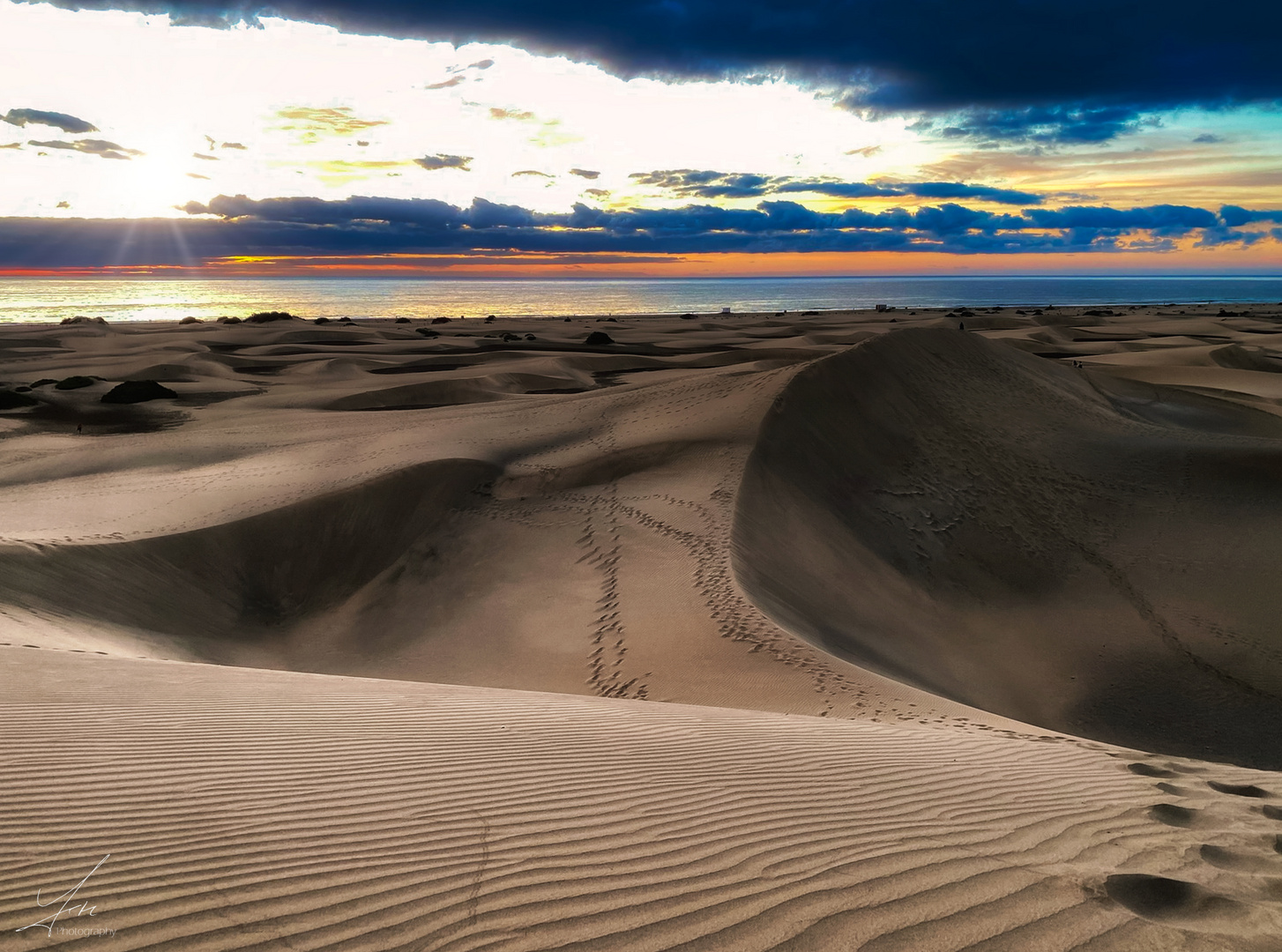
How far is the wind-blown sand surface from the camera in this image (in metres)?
3.14

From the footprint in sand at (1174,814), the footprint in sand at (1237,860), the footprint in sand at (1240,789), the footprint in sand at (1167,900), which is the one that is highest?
the footprint in sand at (1167,900)

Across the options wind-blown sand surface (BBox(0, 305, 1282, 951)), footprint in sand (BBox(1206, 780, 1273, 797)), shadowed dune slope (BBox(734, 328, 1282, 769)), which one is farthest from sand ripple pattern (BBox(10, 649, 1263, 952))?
shadowed dune slope (BBox(734, 328, 1282, 769))

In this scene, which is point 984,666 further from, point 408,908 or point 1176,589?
point 408,908

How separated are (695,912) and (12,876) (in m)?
2.47

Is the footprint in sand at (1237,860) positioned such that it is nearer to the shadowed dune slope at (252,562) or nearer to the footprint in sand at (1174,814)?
the footprint in sand at (1174,814)

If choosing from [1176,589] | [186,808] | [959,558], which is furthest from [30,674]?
[1176,589]

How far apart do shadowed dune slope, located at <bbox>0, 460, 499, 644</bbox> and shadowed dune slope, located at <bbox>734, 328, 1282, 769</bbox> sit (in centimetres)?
557

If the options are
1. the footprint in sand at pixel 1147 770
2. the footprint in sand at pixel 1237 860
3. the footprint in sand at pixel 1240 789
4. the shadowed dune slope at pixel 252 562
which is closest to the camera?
the footprint in sand at pixel 1237 860

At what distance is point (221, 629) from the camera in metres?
10.9

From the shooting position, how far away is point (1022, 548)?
46.0 ft

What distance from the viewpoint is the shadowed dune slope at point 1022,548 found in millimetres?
9992

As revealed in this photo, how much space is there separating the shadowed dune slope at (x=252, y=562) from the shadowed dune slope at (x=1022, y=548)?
18.3 ft

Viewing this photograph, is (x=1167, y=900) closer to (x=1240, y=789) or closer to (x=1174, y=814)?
(x=1174, y=814)

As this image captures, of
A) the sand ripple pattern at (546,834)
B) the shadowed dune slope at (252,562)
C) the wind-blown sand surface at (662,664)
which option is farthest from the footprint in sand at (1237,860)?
the shadowed dune slope at (252,562)
